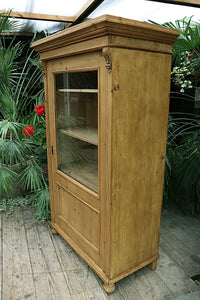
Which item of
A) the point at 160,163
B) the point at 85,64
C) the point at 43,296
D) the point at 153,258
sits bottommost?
the point at 43,296

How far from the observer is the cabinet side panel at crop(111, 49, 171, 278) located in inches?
52.0

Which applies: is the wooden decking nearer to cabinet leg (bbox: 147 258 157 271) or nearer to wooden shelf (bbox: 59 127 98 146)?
cabinet leg (bbox: 147 258 157 271)

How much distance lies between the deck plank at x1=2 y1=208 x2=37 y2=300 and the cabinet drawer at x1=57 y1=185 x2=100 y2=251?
0.43 metres

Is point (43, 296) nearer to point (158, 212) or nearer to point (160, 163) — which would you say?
point (158, 212)

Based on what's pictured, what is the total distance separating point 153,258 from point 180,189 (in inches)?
30.4

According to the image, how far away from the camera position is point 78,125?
5.87 ft

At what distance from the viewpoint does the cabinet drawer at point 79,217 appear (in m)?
1.66

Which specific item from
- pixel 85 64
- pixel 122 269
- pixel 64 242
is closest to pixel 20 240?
pixel 64 242

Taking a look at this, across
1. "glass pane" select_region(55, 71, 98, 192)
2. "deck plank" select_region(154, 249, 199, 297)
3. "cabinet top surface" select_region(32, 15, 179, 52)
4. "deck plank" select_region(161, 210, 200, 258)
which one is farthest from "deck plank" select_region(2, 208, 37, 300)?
"cabinet top surface" select_region(32, 15, 179, 52)

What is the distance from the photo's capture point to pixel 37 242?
7.11ft

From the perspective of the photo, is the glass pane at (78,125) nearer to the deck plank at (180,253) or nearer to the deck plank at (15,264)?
the deck plank at (15,264)

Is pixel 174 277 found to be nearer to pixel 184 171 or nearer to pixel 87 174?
pixel 184 171

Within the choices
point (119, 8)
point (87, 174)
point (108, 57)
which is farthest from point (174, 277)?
point (119, 8)

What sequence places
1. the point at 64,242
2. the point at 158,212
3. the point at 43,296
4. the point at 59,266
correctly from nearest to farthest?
the point at 43,296 < the point at 158,212 < the point at 59,266 < the point at 64,242
